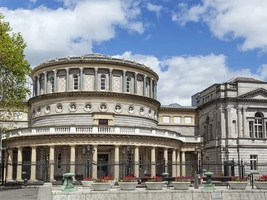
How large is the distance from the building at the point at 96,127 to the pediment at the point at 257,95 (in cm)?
944

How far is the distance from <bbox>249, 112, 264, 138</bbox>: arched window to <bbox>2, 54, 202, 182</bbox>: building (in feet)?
26.4

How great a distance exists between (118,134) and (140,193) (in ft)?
81.2

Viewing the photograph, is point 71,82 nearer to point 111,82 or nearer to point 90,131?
point 111,82

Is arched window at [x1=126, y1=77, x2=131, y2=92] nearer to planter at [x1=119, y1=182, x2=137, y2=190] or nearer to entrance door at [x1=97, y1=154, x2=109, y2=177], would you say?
entrance door at [x1=97, y1=154, x2=109, y2=177]

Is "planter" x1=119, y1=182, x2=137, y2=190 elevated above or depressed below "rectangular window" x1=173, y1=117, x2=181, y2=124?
below

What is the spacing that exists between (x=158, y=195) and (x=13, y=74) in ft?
57.2

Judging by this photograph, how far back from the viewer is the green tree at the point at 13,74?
3341 centimetres

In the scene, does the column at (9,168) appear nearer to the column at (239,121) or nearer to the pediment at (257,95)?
the column at (239,121)

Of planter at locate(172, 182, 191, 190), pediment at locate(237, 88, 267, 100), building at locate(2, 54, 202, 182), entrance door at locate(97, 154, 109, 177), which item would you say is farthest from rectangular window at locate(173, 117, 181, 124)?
planter at locate(172, 182, 191, 190)

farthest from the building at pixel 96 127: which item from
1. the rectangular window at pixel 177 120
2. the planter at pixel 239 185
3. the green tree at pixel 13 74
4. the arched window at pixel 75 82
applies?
the planter at pixel 239 185

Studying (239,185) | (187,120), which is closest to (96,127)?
(187,120)

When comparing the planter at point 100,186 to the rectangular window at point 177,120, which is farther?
the rectangular window at point 177,120

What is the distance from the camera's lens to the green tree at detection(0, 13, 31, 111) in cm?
3341

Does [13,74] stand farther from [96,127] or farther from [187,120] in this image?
[187,120]
